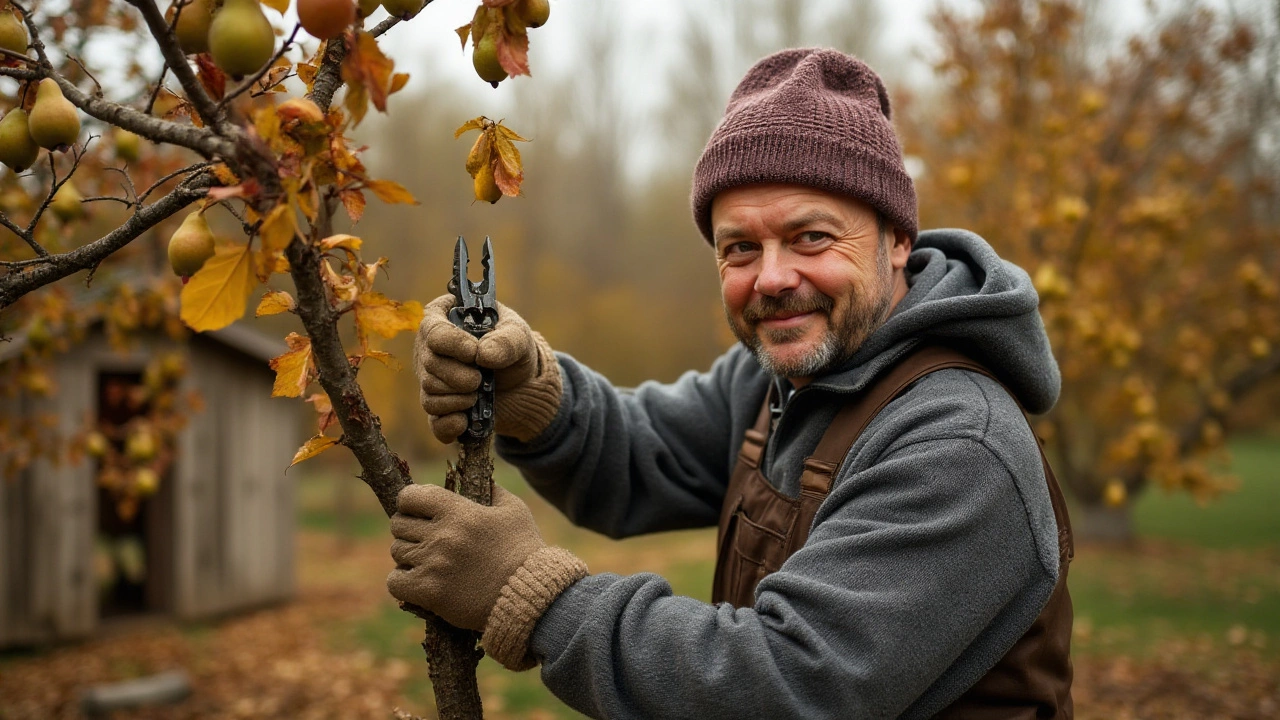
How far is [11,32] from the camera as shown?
141 cm

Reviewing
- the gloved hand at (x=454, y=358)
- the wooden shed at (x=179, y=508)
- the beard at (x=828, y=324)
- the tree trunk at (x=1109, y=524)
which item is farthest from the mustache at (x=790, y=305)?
the tree trunk at (x=1109, y=524)

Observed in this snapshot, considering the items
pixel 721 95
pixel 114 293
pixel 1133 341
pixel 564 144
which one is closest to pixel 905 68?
pixel 721 95

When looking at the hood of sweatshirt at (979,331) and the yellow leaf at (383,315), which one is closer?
the yellow leaf at (383,315)

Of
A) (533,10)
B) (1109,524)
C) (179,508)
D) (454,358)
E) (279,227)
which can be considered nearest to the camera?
(279,227)

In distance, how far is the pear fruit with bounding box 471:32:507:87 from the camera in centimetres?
152

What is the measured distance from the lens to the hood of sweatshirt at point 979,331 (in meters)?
2.02

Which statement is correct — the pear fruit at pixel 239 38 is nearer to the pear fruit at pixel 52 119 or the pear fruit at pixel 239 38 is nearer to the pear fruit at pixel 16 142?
the pear fruit at pixel 52 119

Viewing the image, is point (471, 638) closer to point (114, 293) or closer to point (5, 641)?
point (114, 293)

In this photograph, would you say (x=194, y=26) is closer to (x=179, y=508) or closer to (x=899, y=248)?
(x=899, y=248)

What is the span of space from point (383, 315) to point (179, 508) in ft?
27.0

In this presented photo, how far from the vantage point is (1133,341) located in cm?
556

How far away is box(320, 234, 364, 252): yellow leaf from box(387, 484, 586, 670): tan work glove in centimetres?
46

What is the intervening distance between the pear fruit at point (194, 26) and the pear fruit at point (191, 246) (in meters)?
0.24

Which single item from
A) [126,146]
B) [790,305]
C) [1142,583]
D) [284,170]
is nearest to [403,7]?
[284,170]
